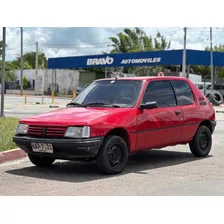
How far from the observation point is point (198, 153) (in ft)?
32.2

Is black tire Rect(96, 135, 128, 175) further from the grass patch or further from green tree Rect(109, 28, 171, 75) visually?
green tree Rect(109, 28, 171, 75)

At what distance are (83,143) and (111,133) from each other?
0.72 metres

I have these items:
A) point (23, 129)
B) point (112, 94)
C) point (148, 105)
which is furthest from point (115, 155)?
point (23, 129)

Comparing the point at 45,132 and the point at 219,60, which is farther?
the point at 219,60

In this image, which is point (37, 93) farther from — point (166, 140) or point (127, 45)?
point (166, 140)

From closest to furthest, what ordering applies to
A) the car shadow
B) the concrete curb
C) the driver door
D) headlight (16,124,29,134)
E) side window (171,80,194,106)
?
the car shadow, headlight (16,124,29,134), the driver door, the concrete curb, side window (171,80,194,106)

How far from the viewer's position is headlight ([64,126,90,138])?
24.4 ft

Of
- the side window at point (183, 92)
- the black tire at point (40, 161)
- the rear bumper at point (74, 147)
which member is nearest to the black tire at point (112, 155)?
the rear bumper at point (74, 147)

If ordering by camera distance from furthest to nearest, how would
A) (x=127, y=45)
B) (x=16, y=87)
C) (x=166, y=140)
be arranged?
(x=127, y=45)
(x=16, y=87)
(x=166, y=140)

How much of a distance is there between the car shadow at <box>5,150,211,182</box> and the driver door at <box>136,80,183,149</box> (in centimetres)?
43

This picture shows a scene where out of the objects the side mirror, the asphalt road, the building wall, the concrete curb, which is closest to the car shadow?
the asphalt road

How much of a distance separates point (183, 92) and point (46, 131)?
326cm

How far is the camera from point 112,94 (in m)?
8.67

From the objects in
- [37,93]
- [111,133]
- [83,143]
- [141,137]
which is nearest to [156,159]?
[141,137]
